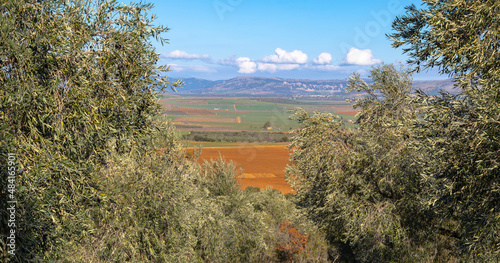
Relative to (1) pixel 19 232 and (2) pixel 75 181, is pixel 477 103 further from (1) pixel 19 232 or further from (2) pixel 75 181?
(1) pixel 19 232

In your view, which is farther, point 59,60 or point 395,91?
point 395,91

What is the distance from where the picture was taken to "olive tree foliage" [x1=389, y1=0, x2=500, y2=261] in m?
7.32

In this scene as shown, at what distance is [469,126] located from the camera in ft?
25.2

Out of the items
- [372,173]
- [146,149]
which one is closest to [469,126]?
[372,173]

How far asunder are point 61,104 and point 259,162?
220 feet

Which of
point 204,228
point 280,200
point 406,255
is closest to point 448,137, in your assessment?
point 406,255

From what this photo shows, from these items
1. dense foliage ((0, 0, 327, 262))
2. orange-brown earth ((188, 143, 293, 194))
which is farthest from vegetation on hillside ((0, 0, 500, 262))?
orange-brown earth ((188, 143, 293, 194))

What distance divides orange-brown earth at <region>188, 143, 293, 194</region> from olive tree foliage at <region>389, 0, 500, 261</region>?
41644mm

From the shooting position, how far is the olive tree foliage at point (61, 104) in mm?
5605

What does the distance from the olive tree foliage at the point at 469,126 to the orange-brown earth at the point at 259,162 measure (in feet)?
137

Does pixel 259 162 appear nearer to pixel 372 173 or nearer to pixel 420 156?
pixel 372 173

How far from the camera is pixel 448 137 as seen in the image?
8.09 m

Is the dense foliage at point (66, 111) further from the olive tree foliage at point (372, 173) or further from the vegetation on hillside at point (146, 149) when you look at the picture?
the olive tree foliage at point (372, 173)

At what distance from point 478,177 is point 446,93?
7.58ft
